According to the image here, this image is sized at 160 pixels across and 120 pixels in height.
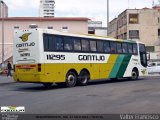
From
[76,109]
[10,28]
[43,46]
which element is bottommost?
[76,109]

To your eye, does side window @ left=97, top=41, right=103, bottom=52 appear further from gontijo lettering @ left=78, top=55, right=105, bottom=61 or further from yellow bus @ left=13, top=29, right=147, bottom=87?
gontijo lettering @ left=78, top=55, right=105, bottom=61

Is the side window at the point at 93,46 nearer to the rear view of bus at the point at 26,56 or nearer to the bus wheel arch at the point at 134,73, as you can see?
the rear view of bus at the point at 26,56

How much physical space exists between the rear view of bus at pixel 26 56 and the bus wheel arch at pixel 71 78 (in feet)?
7.92

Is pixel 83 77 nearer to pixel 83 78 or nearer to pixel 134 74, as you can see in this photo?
pixel 83 78

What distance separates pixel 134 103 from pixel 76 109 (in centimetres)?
255

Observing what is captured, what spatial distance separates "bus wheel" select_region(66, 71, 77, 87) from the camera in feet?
75.0

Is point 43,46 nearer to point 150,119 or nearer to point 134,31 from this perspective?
point 150,119

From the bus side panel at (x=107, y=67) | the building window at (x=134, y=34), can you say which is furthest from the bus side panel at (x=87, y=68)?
the building window at (x=134, y=34)

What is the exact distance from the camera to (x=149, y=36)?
77.8m

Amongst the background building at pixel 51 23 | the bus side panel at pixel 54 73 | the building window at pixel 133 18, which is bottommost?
the bus side panel at pixel 54 73

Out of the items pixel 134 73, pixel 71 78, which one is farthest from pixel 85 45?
pixel 134 73

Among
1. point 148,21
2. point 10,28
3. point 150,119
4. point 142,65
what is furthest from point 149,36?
point 150,119

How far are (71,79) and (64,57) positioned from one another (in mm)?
1434

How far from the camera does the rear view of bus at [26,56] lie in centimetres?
2111
